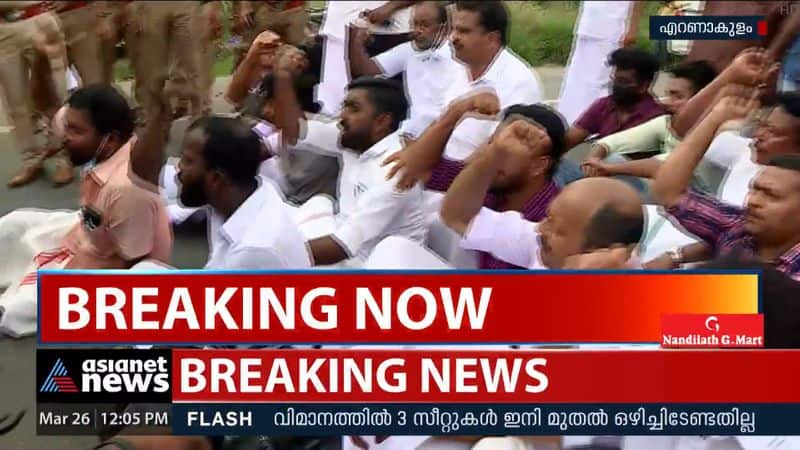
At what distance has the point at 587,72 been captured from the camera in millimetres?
2752

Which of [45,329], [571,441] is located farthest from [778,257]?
[45,329]

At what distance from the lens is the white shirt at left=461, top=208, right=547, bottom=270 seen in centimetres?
214

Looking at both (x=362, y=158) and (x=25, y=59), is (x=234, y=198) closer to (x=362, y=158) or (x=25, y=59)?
(x=362, y=158)

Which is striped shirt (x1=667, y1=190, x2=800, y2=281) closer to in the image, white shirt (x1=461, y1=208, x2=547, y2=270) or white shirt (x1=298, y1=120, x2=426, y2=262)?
white shirt (x1=461, y1=208, x2=547, y2=270)

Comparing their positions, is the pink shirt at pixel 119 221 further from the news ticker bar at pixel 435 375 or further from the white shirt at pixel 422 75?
the white shirt at pixel 422 75

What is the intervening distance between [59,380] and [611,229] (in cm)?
87

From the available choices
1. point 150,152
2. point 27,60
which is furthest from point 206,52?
point 27,60

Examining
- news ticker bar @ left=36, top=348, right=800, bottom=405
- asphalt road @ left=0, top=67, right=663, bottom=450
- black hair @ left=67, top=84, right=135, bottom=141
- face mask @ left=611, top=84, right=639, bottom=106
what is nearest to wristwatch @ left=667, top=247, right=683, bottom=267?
news ticker bar @ left=36, top=348, right=800, bottom=405

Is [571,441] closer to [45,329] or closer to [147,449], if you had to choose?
[147,449]

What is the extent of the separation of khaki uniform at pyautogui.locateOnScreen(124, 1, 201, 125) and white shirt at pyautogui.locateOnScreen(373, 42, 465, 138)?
1.30 ft

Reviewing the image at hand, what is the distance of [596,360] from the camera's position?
6.79 ft

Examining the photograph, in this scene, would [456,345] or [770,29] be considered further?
[770,29]

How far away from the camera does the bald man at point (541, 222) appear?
80.9 inches

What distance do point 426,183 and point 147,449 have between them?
0.64 m
